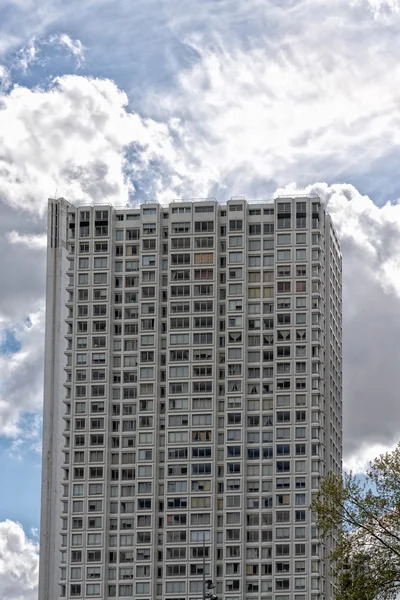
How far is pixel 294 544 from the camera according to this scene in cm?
19588

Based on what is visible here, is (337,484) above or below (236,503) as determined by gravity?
below

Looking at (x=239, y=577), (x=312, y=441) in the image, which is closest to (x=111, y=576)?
(x=239, y=577)

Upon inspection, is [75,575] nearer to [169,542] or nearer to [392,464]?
[169,542]

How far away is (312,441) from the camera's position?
Result: 200 metres

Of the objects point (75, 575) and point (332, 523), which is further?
point (75, 575)

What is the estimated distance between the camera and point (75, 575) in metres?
199

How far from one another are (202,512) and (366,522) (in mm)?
130379

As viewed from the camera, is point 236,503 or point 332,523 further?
point 236,503

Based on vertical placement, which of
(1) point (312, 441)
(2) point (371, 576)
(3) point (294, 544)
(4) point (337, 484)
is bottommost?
(2) point (371, 576)

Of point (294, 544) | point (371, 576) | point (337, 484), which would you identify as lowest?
point (371, 576)

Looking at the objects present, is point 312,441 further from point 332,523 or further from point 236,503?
point 332,523

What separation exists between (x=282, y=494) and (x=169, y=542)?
17936 millimetres

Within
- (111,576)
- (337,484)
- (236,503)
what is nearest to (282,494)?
(236,503)

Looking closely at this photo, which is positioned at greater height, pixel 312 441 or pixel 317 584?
pixel 312 441
